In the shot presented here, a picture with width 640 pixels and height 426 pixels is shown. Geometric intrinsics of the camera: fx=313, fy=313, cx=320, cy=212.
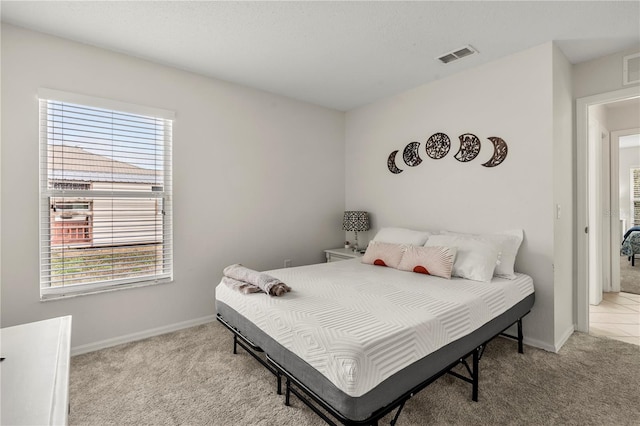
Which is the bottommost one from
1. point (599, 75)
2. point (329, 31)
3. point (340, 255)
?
point (340, 255)

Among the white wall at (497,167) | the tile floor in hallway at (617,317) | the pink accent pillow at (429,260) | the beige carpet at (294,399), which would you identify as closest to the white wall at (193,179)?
the beige carpet at (294,399)

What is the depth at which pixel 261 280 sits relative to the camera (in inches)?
81.6

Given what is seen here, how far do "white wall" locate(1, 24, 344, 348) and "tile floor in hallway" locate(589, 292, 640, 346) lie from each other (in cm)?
292

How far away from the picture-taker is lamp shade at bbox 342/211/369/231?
390 centimetres

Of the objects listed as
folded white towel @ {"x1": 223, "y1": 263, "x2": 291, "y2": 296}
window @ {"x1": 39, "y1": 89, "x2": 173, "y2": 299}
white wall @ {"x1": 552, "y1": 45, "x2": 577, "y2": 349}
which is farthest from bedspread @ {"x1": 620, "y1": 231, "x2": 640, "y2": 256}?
window @ {"x1": 39, "y1": 89, "x2": 173, "y2": 299}

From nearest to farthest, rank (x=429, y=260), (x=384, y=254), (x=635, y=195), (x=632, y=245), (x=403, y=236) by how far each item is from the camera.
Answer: (x=429, y=260) → (x=384, y=254) → (x=403, y=236) → (x=632, y=245) → (x=635, y=195)

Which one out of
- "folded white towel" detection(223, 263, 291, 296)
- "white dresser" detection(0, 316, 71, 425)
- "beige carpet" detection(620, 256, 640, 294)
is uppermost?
"folded white towel" detection(223, 263, 291, 296)

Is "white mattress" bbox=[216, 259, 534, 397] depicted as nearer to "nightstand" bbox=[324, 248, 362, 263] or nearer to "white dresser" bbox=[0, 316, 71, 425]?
"white dresser" bbox=[0, 316, 71, 425]

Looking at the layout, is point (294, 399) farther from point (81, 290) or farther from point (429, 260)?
point (81, 290)

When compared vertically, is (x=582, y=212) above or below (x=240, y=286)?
above

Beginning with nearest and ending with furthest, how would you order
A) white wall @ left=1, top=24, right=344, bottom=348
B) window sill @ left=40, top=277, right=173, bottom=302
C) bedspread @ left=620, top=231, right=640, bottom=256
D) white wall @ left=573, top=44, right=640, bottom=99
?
white wall @ left=1, top=24, right=344, bottom=348 → window sill @ left=40, top=277, right=173, bottom=302 → white wall @ left=573, top=44, right=640, bottom=99 → bedspread @ left=620, top=231, right=640, bottom=256

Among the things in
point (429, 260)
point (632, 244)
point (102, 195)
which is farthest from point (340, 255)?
point (632, 244)

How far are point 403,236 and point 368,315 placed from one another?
5.64ft

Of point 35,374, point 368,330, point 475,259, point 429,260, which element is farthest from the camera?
point 429,260
